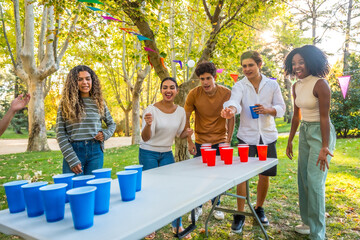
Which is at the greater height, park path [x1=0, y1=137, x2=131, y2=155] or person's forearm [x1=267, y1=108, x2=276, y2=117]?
person's forearm [x1=267, y1=108, x2=276, y2=117]

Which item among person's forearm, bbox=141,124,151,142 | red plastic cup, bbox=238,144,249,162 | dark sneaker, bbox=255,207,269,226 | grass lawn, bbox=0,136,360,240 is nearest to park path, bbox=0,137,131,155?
grass lawn, bbox=0,136,360,240

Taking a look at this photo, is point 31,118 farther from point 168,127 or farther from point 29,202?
point 29,202

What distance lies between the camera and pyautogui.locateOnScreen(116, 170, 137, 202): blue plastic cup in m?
1.50

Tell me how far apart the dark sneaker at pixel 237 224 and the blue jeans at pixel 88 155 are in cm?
189

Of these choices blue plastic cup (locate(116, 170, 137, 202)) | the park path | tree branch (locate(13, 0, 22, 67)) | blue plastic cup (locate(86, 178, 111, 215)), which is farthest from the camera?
the park path

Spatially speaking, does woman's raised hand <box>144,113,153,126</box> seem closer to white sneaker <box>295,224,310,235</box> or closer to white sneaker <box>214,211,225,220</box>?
white sneaker <box>214,211,225,220</box>

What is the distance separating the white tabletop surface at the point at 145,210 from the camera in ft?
3.65

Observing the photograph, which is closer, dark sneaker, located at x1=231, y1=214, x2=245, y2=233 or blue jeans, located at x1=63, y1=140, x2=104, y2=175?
blue jeans, located at x1=63, y1=140, x2=104, y2=175

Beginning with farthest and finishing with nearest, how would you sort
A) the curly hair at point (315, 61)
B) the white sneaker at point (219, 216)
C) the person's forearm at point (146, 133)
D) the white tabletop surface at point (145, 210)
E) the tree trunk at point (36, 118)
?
the tree trunk at point (36, 118)
the white sneaker at point (219, 216)
the person's forearm at point (146, 133)
the curly hair at point (315, 61)
the white tabletop surface at point (145, 210)

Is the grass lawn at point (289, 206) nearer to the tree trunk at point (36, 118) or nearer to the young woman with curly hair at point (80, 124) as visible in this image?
the young woman with curly hair at point (80, 124)

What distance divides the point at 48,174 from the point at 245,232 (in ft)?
17.9

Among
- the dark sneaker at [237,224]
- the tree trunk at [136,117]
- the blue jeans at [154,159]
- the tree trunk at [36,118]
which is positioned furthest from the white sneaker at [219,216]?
the tree trunk at [136,117]

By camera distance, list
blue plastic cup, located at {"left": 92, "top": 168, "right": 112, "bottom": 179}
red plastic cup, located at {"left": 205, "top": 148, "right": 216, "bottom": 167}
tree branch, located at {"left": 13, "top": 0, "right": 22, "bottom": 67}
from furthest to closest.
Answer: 1. tree branch, located at {"left": 13, "top": 0, "right": 22, "bottom": 67}
2. red plastic cup, located at {"left": 205, "top": 148, "right": 216, "bottom": 167}
3. blue plastic cup, located at {"left": 92, "top": 168, "right": 112, "bottom": 179}

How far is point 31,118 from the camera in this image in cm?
1108
